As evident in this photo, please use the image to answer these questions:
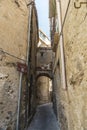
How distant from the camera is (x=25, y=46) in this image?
19.3 ft

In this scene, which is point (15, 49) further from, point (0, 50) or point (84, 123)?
point (84, 123)

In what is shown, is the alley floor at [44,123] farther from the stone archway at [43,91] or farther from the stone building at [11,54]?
the stone archway at [43,91]

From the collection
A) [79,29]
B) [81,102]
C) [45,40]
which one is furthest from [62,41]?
[45,40]

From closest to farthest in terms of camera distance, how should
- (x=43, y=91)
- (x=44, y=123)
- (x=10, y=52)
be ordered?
1. (x=10, y=52)
2. (x=44, y=123)
3. (x=43, y=91)

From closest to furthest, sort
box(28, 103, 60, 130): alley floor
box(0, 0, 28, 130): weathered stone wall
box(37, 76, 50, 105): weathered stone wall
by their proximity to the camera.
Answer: box(0, 0, 28, 130): weathered stone wall < box(28, 103, 60, 130): alley floor < box(37, 76, 50, 105): weathered stone wall

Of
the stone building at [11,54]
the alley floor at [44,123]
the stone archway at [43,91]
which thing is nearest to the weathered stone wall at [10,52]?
the stone building at [11,54]

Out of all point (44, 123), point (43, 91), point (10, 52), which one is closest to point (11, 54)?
point (10, 52)

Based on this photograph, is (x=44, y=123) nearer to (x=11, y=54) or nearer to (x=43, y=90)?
(x=11, y=54)

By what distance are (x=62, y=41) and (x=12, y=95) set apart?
229 cm

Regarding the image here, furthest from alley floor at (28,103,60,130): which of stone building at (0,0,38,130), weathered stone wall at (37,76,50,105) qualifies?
weathered stone wall at (37,76,50,105)

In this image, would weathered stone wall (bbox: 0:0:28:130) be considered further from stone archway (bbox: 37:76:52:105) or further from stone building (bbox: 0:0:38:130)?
stone archway (bbox: 37:76:52:105)

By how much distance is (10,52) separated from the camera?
194 inches

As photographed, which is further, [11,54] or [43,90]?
[43,90]

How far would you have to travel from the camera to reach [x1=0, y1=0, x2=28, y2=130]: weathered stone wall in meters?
4.47
